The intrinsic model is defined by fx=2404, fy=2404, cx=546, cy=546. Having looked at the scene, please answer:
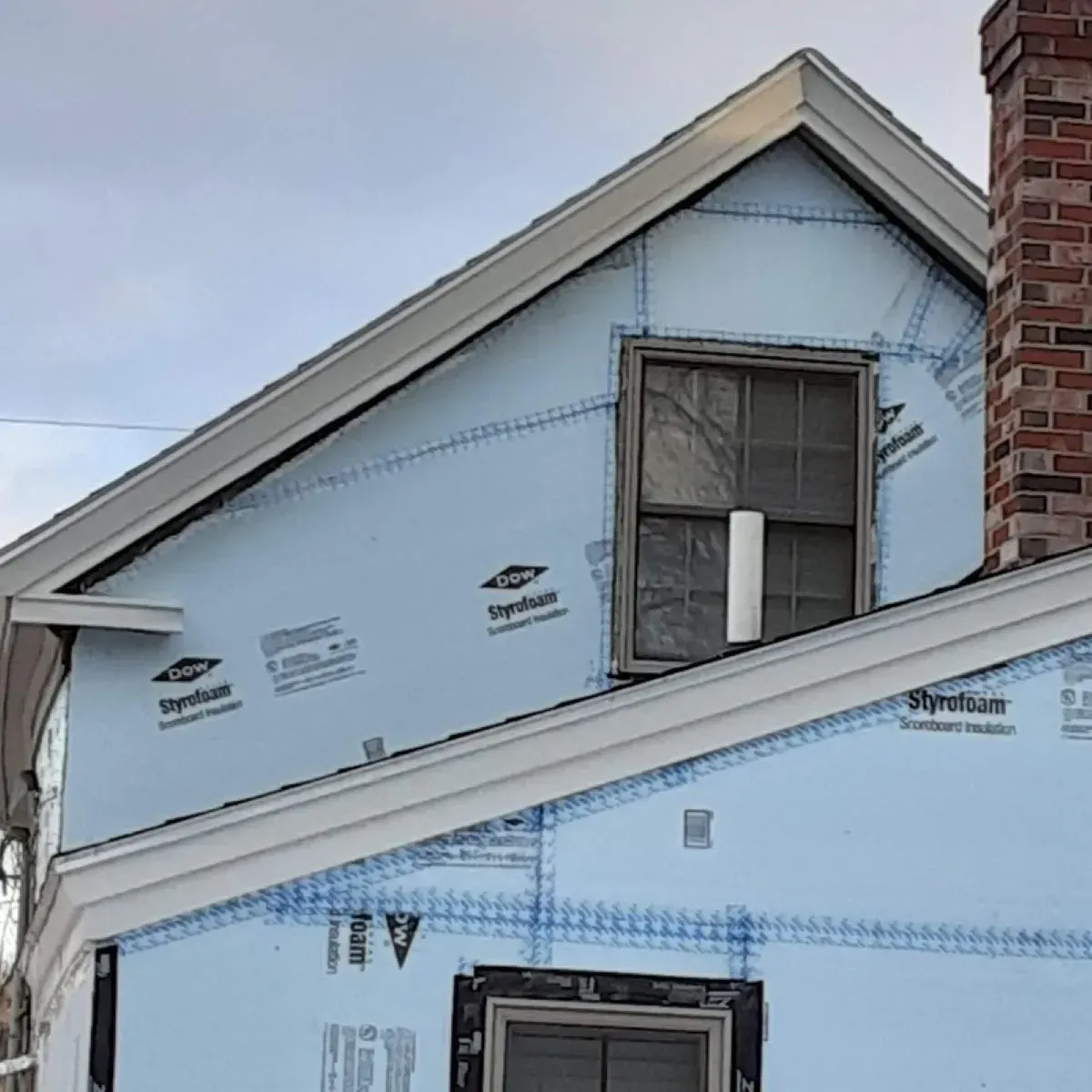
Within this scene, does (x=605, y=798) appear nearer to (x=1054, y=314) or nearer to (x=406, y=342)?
(x=1054, y=314)

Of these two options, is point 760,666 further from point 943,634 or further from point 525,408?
point 525,408

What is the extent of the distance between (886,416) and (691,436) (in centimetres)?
87

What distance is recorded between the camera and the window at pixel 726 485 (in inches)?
399

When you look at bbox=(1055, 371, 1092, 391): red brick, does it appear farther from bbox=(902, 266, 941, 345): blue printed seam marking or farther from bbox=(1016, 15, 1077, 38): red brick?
bbox=(902, 266, 941, 345): blue printed seam marking

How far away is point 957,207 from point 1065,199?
2.49 m

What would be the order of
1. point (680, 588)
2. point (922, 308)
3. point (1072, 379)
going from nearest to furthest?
point (1072, 379)
point (680, 588)
point (922, 308)

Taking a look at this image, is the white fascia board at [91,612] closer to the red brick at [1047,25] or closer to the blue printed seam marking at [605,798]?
the blue printed seam marking at [605,798]

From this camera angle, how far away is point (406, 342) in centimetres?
993

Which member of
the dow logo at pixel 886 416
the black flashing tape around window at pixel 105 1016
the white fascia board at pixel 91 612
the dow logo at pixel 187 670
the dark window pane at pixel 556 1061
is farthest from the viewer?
the dow logo at pixel 886 416

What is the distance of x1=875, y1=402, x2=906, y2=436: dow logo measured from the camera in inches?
408

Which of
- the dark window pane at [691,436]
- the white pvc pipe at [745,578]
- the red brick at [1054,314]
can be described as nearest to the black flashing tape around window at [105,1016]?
the red brick at [1054,314]

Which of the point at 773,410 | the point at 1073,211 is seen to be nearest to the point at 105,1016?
the point at 1073,211

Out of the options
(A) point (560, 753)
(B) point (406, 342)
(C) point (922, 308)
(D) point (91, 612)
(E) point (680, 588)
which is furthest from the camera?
(C) point (922, 308)

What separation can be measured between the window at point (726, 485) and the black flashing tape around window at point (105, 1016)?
4.23m
